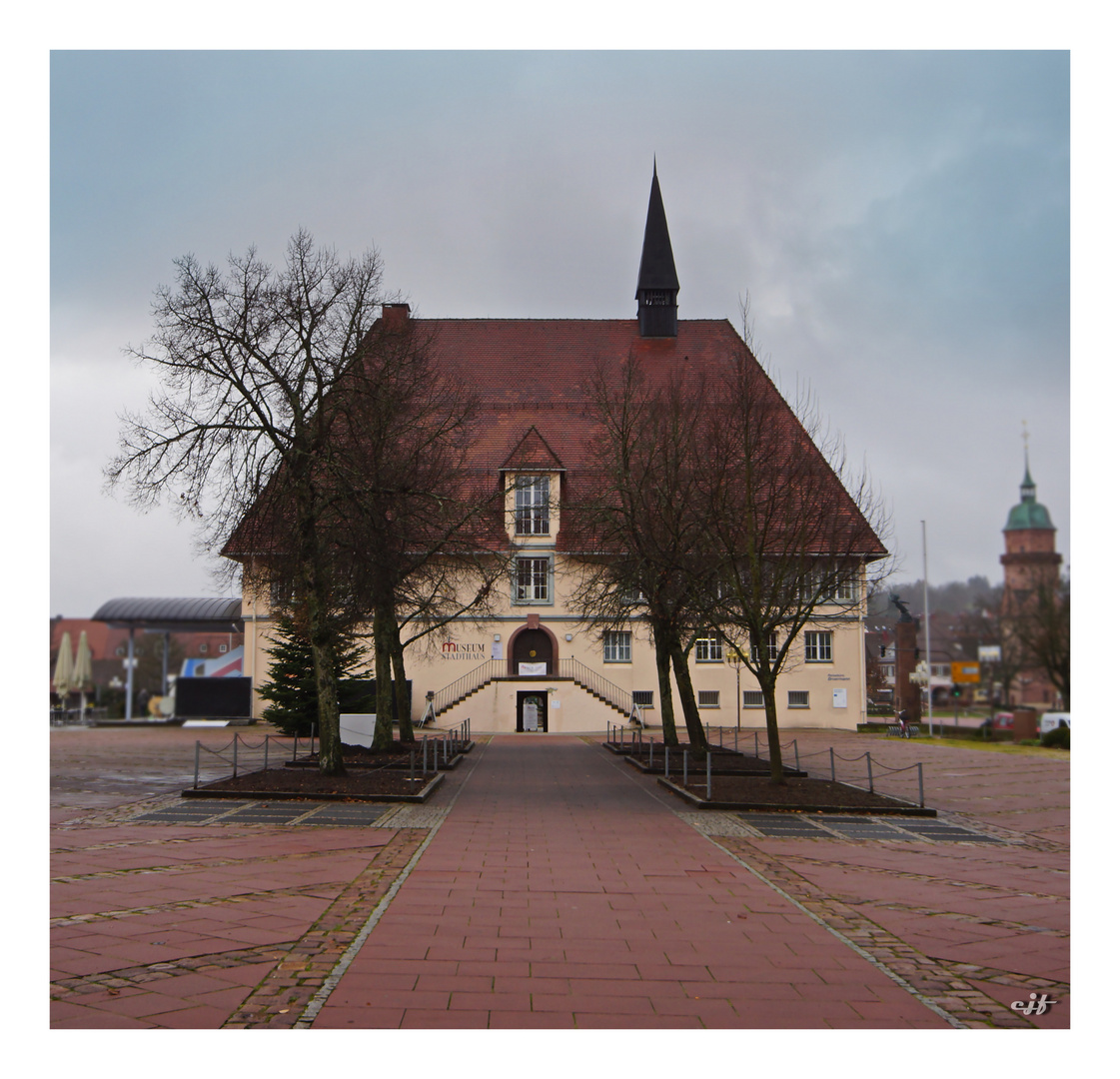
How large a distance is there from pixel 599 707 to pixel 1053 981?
34562 millimetres

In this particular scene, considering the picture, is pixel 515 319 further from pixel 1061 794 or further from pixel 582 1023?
pixel 582 1023

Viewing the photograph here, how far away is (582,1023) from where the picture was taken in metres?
5.44

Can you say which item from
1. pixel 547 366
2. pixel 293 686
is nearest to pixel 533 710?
pixel 293 686

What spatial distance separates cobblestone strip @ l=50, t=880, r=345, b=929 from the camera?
7.86 m

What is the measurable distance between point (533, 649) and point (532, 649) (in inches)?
1.6

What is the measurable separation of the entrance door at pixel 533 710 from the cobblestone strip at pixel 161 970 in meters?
34.1

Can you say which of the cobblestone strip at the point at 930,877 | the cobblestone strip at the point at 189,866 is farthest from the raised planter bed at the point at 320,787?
the cobblestone strip at the point at 930,877

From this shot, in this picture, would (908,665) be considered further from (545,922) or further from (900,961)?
(900,961)

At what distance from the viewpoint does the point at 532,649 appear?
140ft

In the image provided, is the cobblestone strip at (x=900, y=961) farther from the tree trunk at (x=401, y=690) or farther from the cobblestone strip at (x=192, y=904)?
the tree trunk at (x=401, y=690)

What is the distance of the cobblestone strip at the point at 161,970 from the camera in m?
5.97

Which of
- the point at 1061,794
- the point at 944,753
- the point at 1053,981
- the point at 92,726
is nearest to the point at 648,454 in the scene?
the point at 1061,794

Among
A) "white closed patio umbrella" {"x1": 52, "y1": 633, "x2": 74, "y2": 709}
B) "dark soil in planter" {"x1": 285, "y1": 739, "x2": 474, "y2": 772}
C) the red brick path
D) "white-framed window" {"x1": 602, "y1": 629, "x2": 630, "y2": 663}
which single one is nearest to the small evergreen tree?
"dark soil in planter" {"x1": 285, "y1": 739, "x2": 474, "y2": 772}

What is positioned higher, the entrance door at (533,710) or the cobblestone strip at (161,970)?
the cobblestone strip at (161,970)
